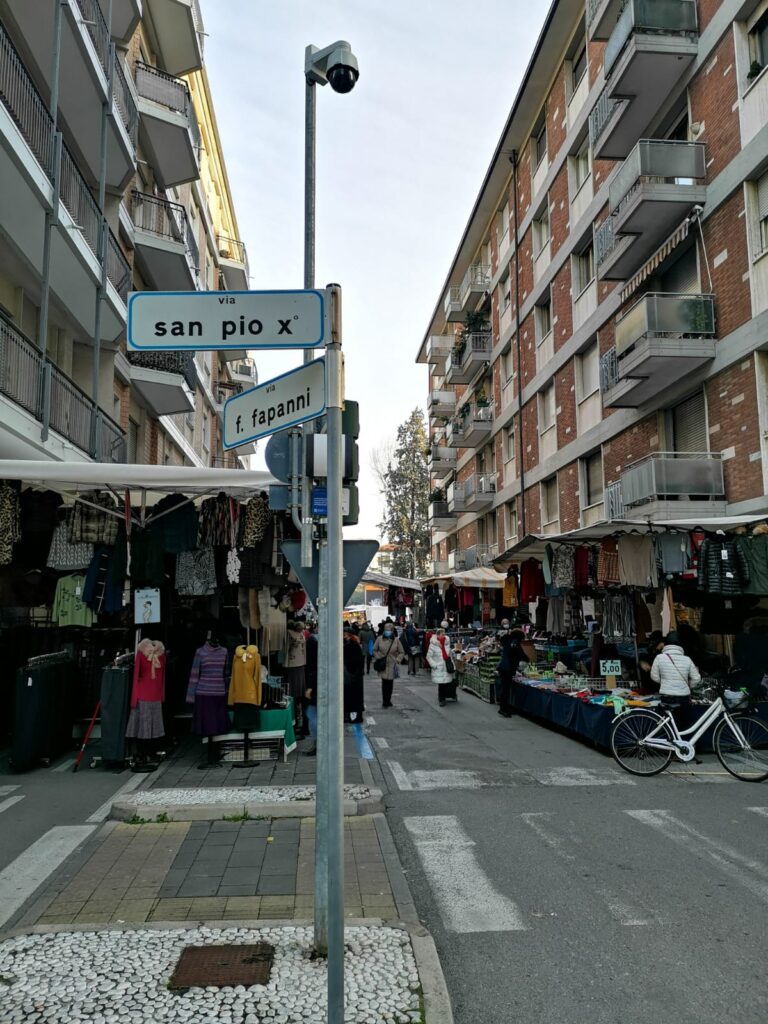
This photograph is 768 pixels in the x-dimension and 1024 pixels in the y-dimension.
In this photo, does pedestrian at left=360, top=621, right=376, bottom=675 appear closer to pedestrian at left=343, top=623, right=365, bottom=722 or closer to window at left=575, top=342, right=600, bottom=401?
window at left=575, top=342, right=600, bottom=401

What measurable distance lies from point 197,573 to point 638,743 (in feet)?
19.8

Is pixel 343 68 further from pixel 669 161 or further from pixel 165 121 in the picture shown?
pixel 165 121

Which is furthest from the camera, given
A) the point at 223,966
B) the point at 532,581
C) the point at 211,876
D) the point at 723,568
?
the point at 532,581

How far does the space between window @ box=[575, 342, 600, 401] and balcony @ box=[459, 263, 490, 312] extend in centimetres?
1279

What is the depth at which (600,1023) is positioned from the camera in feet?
12.5

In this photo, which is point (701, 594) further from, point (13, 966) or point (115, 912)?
point (13, 966)

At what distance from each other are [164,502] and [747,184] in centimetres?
1190

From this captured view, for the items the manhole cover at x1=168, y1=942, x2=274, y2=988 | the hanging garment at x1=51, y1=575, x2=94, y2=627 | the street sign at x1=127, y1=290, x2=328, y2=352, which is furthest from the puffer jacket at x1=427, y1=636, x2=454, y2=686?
the street sign at x1=127, y1=290, x2=328, y2=352

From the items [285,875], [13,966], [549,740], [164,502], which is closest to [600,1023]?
[285,875]

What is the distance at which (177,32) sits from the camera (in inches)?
819

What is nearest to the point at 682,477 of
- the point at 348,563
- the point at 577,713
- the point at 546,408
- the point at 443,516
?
the point at 577,713

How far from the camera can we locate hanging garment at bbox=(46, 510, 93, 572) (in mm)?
9891

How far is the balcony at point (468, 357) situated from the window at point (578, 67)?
1143 centimetres

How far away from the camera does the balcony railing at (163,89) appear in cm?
1925
